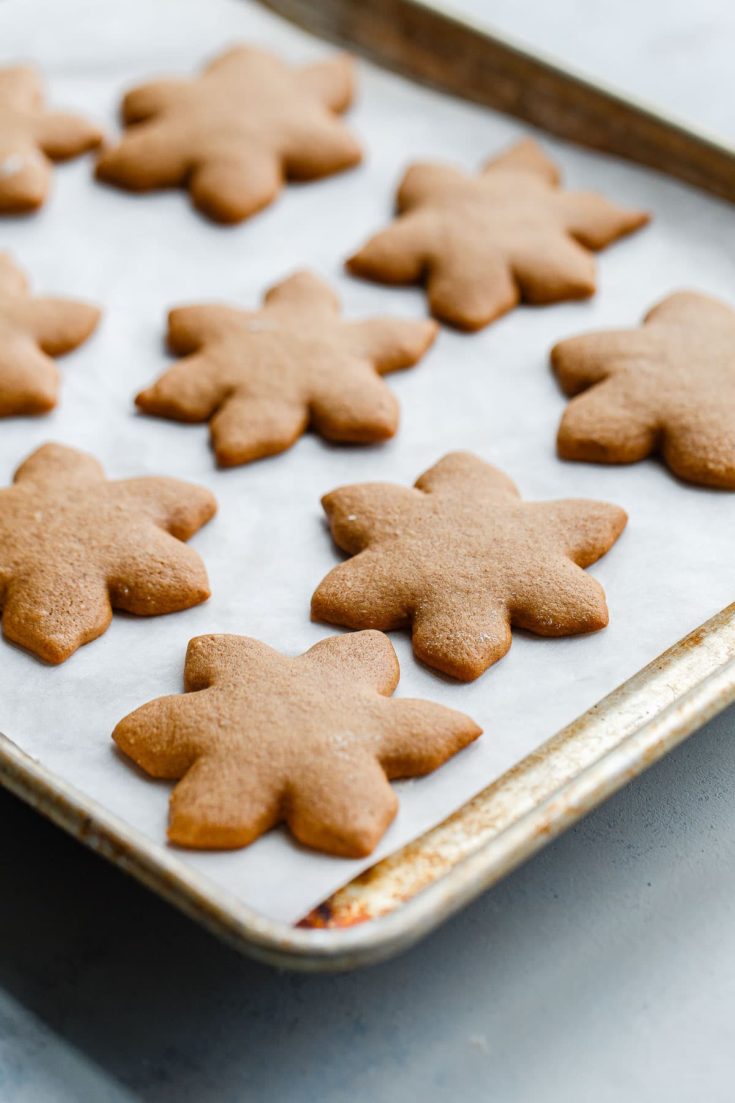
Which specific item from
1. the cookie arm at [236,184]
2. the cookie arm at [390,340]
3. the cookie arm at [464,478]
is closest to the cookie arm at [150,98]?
the cookie arm at [236,184]

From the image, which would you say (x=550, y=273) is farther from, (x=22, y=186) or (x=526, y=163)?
(x=22, y=186)

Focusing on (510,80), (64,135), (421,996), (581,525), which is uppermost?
(510,80)

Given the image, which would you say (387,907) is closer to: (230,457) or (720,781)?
(720,781)

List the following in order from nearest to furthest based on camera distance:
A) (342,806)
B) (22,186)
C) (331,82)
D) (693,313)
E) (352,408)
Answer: (342,806), (352,408), (693,313), (22,186), (331,82)

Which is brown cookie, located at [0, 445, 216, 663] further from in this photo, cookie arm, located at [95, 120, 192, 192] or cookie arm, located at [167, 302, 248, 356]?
cookie arm, located at [95, 120, 192, 192]

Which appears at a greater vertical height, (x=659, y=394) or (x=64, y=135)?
(x=659, y=394)

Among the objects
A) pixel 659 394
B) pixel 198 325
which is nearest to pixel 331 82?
pixel 198 325

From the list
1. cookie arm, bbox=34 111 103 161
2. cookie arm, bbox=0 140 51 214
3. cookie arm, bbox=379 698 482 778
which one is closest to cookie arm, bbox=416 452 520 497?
cookie arm, bbox=379 698 482 778

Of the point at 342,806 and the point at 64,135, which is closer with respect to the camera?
the point at 342,806
